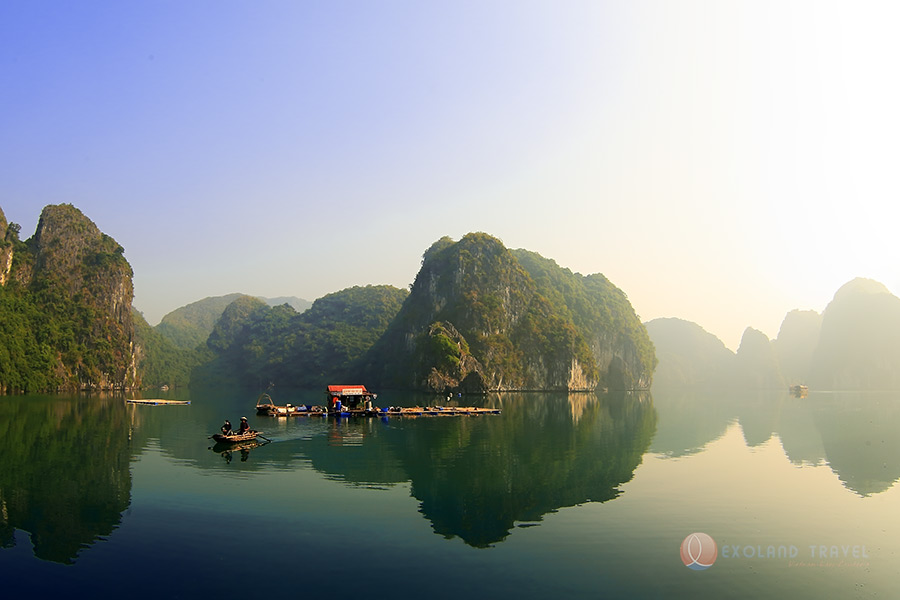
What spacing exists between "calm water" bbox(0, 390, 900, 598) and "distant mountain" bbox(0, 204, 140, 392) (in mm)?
93033

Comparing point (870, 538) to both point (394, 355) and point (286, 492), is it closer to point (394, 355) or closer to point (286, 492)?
point (286, 492)

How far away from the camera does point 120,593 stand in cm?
1587

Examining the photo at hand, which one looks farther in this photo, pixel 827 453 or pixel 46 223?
pixel 46 223

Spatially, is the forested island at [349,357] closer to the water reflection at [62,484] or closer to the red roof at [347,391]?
the red roof at [347,391]

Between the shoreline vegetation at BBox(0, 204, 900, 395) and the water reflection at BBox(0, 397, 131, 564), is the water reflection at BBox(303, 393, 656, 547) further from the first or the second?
the shoreline vegetation at BBox(0, 204, 900, 395)

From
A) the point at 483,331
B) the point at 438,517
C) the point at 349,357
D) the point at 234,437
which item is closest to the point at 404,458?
the point at 234,437

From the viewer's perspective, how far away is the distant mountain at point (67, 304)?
12569 centimetres

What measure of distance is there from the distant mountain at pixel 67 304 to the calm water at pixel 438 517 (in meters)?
93.0

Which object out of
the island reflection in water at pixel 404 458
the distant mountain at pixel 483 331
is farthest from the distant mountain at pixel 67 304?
the distant mountain at pixel 483 331

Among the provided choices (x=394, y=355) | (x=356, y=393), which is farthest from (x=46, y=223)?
(x=356, y=393)

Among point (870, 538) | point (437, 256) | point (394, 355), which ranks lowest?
point (870, 538)

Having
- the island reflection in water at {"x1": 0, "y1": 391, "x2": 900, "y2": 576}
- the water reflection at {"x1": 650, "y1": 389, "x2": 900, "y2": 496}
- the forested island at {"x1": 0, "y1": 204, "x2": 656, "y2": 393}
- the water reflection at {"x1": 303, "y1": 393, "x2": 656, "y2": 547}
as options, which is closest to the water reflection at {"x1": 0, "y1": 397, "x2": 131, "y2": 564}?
the island reflection in water at {"x1": 0, "y1": 391, "x2": 900, "y2": 576}

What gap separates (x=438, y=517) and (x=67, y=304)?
150 m

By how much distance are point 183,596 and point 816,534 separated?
23868 mm
